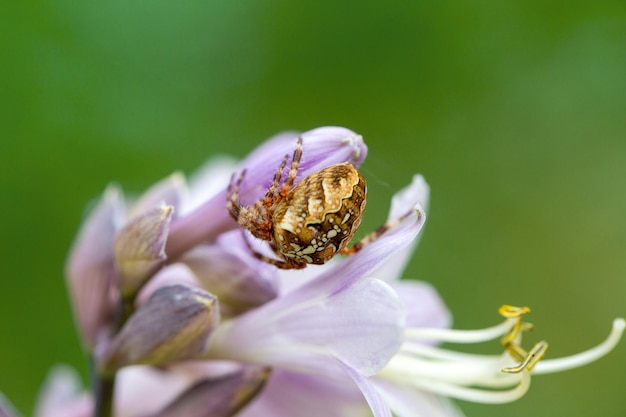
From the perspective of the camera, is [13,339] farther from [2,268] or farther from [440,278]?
[440,278]

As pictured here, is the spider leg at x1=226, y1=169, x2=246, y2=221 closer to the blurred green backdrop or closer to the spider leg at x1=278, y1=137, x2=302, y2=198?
the spider leg at x1=278, y1=137, x2=302, y2=198

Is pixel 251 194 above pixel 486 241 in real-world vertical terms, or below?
above

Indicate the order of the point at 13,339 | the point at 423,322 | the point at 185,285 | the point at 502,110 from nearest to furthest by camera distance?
the point at 185,285
the point at 423,322
the point at 13,339
the point at 502,110

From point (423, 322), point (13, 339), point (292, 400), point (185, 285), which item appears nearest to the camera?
point (185, 285)

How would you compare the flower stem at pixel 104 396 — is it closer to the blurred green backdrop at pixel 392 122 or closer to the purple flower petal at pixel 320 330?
the purple flower petal at pixel 320 330

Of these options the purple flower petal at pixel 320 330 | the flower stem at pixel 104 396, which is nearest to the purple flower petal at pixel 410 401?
the purple flower petal at pixel 320 330

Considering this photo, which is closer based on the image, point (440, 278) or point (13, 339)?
point (13, 339)

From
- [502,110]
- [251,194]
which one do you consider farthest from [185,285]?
[502,110]
